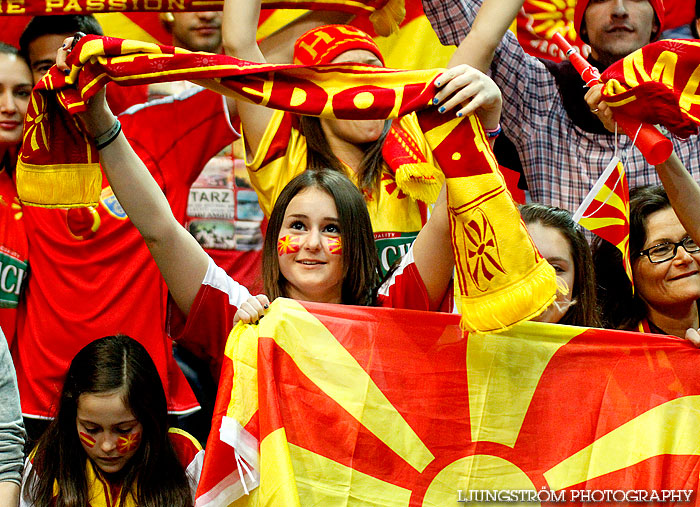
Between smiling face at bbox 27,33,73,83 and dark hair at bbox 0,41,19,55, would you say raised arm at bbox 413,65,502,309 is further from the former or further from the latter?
dark hair at bbox 0,41,19,55

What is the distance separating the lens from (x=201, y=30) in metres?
3.60

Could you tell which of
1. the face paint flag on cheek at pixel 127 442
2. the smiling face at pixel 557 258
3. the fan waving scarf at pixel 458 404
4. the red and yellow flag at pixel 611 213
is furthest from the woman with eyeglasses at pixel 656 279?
the face paint flag on cheek at pixel 127 442

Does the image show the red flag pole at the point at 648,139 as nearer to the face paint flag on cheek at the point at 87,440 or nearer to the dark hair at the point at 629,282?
the dark hair at the point at 629,282

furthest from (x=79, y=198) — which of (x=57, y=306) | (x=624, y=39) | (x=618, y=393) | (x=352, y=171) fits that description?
(x=624, y=39)

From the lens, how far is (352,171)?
3209mm

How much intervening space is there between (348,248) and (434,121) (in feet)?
1.66

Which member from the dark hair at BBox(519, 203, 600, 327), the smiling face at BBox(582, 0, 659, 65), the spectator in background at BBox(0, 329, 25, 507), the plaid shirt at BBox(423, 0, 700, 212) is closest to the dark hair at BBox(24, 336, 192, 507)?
the spectator in background at BBox(0, 329, 25, 507)

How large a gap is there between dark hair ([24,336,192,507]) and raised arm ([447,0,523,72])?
1.39m

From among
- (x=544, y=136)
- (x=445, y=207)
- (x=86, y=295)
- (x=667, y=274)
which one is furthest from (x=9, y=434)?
(x=544, y=136)

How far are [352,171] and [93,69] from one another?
1.08m

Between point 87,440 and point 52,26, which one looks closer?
point 87,440

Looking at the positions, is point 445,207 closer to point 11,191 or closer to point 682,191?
point 682,191

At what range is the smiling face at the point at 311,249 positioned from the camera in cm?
261

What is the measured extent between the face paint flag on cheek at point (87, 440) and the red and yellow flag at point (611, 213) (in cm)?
142
